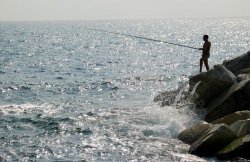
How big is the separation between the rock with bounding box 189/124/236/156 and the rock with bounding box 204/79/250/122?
11.6 feet

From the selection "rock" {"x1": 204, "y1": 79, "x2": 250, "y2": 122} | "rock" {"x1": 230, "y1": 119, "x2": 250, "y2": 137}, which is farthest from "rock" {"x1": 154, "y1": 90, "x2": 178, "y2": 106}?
"rock" {"x1": 230, "y1": 119, "x2": 250, "y2": 137}

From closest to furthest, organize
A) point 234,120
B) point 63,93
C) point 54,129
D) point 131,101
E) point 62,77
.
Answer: point 234,120 < point 54,129 < point 131,101 < point 63,93 < point 62,77

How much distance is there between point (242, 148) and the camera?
16.5 m

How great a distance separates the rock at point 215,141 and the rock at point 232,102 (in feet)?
11.6

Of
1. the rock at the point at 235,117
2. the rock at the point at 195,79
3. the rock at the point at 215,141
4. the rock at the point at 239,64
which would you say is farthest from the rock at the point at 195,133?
the rock at the point at 239,64

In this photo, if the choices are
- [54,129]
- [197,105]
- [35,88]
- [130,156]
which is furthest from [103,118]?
[35,88]

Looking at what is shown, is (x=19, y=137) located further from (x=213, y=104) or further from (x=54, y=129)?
(x=213, y=104)

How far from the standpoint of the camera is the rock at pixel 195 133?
1878cm

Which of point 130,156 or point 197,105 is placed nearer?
point 130,156

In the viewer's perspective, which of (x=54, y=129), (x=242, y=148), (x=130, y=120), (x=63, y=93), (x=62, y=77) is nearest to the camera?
(x=242, y=148)

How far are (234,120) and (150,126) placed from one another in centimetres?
474

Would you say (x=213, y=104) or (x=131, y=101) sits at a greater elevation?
(x=213, y=104)

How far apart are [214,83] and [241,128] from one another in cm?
480

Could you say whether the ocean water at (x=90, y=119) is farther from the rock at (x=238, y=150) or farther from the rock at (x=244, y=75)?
the rock at (x=244, y=75)
